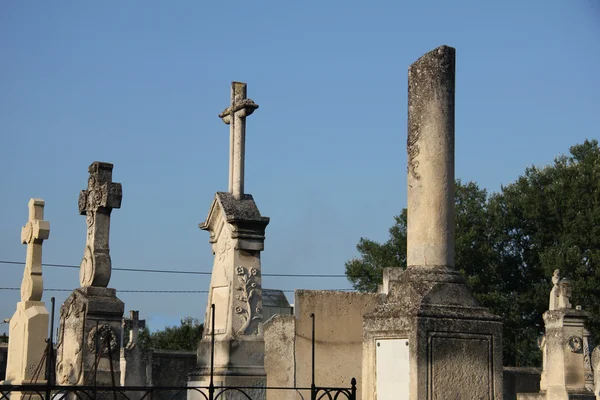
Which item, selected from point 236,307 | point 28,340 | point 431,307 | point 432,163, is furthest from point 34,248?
point 431,307

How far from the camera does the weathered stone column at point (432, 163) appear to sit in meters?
8.52

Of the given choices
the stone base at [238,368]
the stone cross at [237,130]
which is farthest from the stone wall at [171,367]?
the stone base at [238,368]

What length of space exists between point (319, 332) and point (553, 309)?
5.61 meters

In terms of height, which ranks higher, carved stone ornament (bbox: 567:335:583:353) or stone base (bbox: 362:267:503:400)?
carved stone ornament (bbox: 567:335:583:353)

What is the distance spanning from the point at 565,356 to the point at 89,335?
9853 millimetres

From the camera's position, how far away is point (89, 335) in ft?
43.0

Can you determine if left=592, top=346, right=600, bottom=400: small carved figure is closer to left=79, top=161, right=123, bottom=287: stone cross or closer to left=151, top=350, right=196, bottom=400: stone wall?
left=151, top=350, right=196, bottom=400: stone wall

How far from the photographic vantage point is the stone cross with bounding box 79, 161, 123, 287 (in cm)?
1356

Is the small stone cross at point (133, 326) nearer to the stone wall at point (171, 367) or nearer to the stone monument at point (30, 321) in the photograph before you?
the stone wall at point (171, 367)

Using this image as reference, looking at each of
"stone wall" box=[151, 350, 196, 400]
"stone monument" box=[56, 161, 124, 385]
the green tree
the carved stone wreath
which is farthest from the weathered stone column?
the green tree

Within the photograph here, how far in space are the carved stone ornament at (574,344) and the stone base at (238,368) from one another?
9046 mm

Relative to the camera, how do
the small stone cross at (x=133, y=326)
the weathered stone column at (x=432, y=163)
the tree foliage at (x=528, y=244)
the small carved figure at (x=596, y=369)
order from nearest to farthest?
the weathered stone column at (x=432, y=163)
the small carved figure at (x=596, y=369)
the small stone cross at (x=133, y=326)
the tree foliage at (x=528, y=244)

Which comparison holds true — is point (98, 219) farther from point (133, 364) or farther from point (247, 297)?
point (133, 364)

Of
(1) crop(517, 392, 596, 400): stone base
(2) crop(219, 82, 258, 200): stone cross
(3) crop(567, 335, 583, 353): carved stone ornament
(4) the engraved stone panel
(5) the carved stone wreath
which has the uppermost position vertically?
(2) crop(219, 82, 258, 200): stone cross
